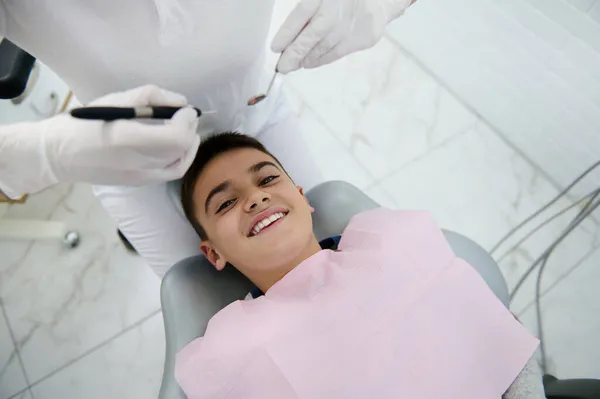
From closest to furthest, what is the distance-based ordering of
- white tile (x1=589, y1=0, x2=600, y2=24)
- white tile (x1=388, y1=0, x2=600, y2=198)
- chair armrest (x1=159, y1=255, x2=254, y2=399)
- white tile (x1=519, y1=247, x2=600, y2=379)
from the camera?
chair armrest (x1=159, y1=255, x2=254, y2=399)
white tile (x1=589, y1=0, x2=600, y2=24)
white tile (x1=388, y1=0, x2=600, y2=198)
white tile (x1=519, y1=247, x2=600, y2=379)

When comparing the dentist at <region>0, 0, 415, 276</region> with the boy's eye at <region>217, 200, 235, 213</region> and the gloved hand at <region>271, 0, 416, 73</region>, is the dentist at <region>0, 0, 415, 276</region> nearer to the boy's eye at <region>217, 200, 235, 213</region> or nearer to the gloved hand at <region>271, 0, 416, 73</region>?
the gloved hand at <region>271, 0, 416, 73</region>

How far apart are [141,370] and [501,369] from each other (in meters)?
1.08

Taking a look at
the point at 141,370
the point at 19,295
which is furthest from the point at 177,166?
the point at 19,295

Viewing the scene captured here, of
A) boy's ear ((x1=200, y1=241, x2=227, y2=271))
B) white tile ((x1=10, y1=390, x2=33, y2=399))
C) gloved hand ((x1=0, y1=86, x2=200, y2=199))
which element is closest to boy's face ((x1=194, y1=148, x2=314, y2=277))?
boy's ear ((x1=200, y1=241, x2=227, y2=271))

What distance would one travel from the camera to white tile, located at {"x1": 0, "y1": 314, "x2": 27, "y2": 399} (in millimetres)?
1425

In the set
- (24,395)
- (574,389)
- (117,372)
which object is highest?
(574,389)

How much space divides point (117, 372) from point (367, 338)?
0.96 meters

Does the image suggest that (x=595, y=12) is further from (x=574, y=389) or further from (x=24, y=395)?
(x=24, y=395)

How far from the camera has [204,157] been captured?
1.08 metres

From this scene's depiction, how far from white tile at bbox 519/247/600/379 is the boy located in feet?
2.38

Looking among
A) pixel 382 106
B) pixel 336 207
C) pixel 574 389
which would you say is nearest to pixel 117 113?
pixel 336 207

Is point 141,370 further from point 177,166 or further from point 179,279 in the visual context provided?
point 177,166

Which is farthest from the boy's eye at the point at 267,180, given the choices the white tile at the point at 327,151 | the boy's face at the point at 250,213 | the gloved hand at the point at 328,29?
the white tile at the point at 327,151

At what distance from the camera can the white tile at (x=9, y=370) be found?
1425 millimetres
